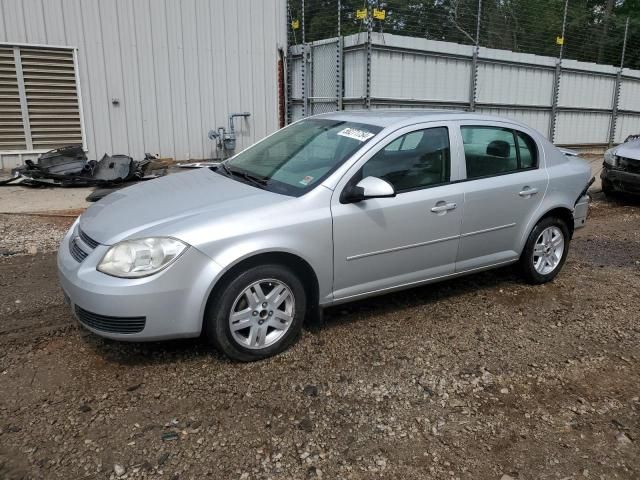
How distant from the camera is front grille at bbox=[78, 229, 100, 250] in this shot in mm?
3446

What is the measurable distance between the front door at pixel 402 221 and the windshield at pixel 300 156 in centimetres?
21

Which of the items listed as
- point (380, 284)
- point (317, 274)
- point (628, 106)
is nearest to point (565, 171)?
point (380, 284)

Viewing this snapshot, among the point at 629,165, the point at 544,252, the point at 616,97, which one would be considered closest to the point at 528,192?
the point at 544,252

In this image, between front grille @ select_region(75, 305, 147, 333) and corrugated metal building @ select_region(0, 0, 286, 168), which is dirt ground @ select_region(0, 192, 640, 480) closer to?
front grille @ select_region(75, 305, 147, 333)

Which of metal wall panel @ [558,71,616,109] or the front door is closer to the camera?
the front door

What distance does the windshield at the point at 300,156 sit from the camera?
3.90 meters

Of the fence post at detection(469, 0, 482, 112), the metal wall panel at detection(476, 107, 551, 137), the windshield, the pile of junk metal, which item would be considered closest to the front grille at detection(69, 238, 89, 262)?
the windshield

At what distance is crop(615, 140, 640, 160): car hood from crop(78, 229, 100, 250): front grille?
872cm

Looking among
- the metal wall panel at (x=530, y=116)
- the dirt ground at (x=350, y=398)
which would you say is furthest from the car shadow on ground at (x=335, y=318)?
the metal wall panel at (x=530, y=116)

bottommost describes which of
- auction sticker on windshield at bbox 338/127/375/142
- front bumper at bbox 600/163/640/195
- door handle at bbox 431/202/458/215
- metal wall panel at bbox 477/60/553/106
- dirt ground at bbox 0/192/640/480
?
dirt ground at bbox 0/192/640/480

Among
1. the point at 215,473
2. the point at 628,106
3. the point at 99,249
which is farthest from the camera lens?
the point at 628,106

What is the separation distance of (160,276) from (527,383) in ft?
7.73

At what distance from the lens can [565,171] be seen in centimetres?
512

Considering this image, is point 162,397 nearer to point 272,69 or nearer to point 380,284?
point 380,284
